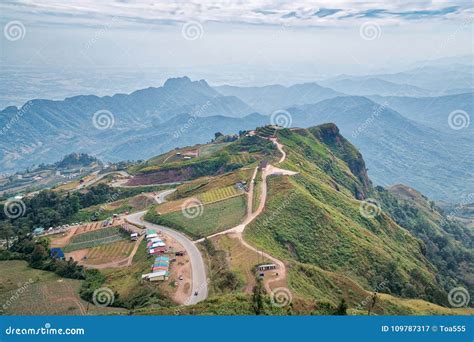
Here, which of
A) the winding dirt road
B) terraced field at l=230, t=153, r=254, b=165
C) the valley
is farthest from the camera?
terraced field at l=230, t=153, r=254, b=165

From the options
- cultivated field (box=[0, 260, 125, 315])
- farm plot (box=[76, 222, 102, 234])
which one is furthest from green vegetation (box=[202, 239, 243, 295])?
farm plot (box=[76, 222, 102, 234])

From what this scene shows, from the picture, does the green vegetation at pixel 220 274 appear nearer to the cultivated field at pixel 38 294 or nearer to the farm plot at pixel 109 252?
the cultivated field at pixel 38 294

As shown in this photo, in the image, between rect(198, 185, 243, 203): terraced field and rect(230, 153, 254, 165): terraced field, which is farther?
rect(230, 153, 254, 165): terraced field

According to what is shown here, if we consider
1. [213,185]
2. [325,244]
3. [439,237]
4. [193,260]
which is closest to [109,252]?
[193,260]

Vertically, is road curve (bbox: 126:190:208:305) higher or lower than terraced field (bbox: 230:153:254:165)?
lower

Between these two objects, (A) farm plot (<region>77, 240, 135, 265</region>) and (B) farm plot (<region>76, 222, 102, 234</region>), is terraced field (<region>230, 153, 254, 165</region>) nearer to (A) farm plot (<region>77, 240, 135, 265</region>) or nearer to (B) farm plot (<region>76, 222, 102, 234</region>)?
(B) farm plot (<region>76, 222, 102, 234</region>)

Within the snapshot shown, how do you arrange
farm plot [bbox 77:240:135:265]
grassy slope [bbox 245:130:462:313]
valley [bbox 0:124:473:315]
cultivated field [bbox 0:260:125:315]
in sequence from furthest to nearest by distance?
1. farm plot [bbox 77:240:135:265]
2. grassy slope [bbox 245:130:462:313]
3. cultivated field [bbox 0:260:125:315]
4. valley [bbox 0:124:473:315]

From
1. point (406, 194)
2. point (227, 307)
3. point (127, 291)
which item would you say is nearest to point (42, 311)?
point (127, 291)

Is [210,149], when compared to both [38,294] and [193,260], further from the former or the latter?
[38,294]
